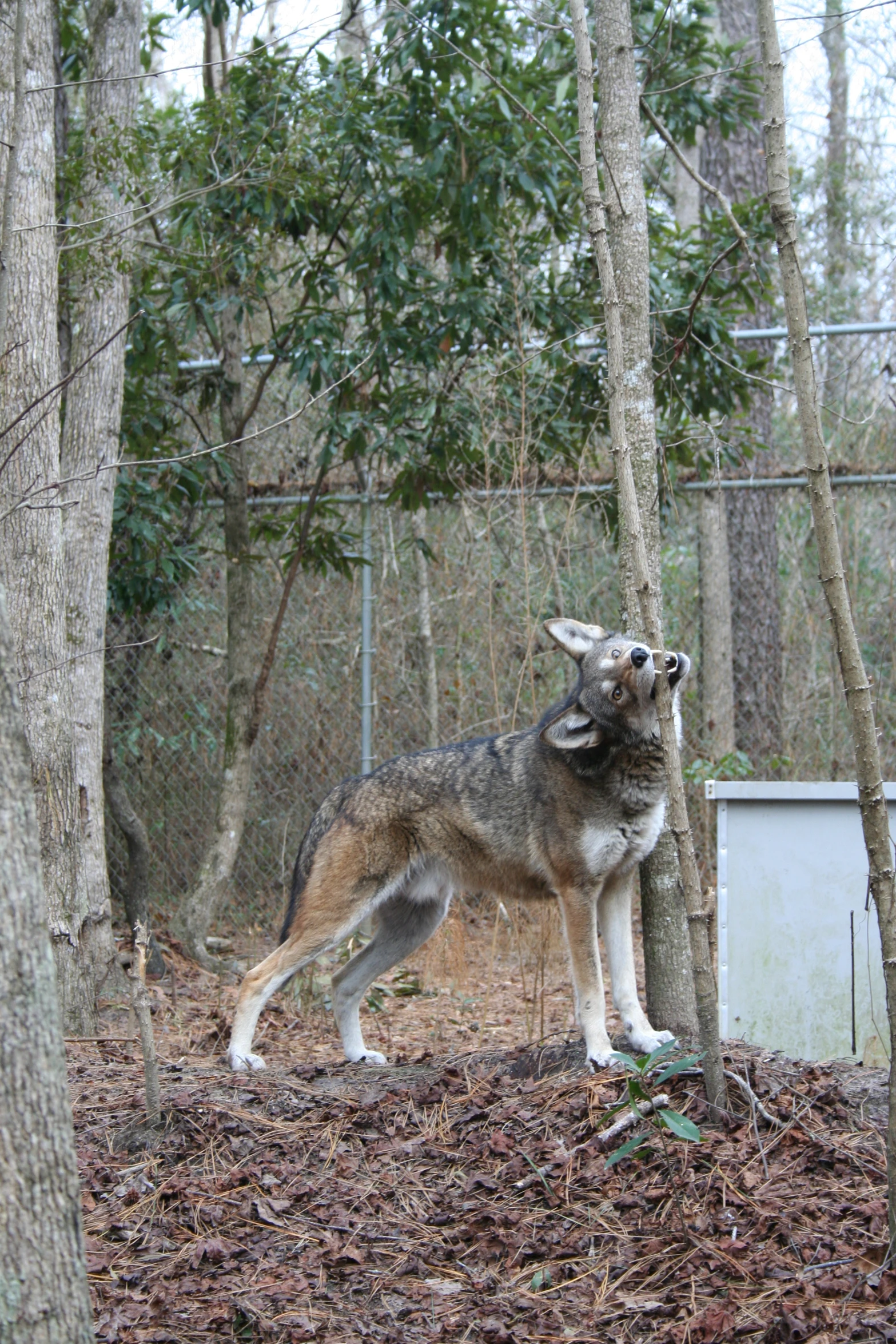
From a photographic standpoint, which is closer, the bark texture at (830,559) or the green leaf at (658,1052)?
the bark texture at (830,559)

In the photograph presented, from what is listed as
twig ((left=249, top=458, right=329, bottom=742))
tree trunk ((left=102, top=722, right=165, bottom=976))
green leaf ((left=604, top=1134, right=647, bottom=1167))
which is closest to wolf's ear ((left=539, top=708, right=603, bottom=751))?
green leaf ((left=604, top=1134, right=647, bottom=1167))

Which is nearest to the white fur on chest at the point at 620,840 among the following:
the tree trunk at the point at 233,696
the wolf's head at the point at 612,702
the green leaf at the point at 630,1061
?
the wolf's head at the point at 612,702

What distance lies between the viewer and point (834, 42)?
19531mm

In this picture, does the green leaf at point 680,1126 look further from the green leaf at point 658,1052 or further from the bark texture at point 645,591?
the bark texture at point 645,591

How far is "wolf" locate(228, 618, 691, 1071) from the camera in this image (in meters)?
4.43

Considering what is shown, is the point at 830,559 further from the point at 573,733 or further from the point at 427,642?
the point at 427,642

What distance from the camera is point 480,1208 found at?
10.9 ft

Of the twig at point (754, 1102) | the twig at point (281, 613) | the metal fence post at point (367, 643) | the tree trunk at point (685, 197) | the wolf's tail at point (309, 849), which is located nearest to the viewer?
the twig at point (754, 1102)

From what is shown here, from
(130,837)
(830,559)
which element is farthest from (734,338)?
(130,837)

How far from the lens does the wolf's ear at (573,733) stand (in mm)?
4453

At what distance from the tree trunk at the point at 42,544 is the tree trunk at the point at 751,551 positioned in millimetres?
3747

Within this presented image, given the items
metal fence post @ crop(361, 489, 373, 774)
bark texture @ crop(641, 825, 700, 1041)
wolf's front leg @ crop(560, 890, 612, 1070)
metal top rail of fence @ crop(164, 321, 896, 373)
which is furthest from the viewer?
metal fence post @ crop(361, 489, 373, 774)

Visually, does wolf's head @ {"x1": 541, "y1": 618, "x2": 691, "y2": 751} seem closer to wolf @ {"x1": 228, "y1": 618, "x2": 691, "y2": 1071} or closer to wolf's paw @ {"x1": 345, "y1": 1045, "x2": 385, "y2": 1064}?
wolf @ {"x1": 228, "y1": 618, "x2": 691, "y2": 1071}

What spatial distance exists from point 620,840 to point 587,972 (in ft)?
1.77
